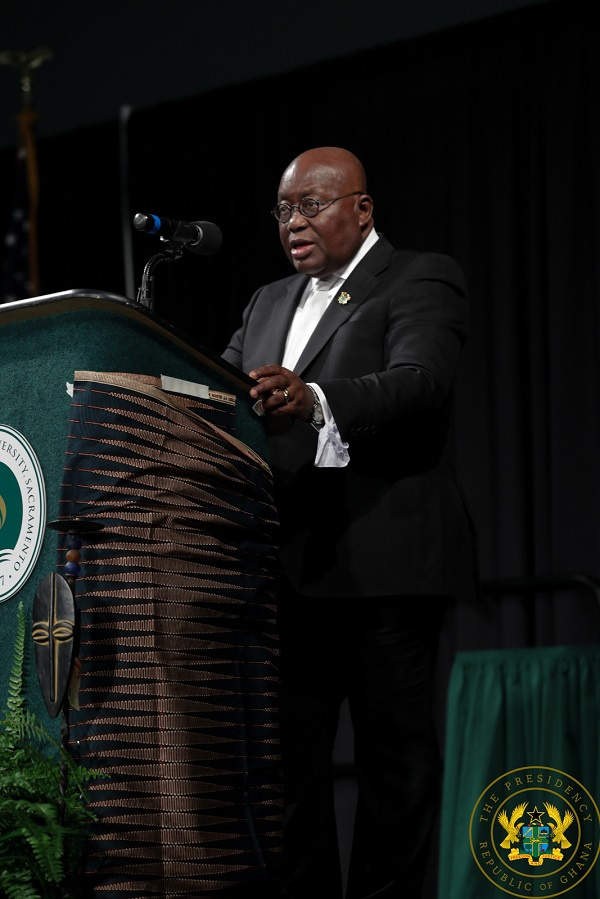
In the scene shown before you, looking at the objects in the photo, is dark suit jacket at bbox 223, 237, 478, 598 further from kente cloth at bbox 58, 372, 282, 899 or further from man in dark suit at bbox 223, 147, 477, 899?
kente cloth at bbox 58, 372, 282, 899

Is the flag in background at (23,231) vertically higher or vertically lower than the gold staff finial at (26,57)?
lower

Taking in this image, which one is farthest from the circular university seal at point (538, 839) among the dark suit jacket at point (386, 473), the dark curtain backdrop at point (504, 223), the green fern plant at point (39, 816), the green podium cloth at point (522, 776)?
the dark curtain backdrop at point (504, 223)

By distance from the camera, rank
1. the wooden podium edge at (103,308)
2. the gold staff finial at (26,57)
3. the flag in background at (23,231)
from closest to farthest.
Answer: the wooden podium edge at (103,308) → the gold staff finial at (26,57) → the flag in background at (23,231)

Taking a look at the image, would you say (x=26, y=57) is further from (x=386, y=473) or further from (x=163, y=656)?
(x=163, y=656)

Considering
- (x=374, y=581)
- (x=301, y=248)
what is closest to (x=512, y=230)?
(x=301, y=248)

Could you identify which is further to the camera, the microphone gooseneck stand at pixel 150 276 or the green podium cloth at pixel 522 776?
the green podium cloth at pixel 522 776

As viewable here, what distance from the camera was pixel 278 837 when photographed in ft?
5.17

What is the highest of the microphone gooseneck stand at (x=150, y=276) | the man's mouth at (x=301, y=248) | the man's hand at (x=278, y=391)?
the man's mouth at (x=301, y=248)

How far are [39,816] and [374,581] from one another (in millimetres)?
826

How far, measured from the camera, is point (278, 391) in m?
1.68

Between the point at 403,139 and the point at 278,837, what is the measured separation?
2992mm

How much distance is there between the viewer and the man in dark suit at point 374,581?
6.63 feet

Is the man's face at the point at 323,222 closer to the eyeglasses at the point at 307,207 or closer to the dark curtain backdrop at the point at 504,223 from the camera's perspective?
the eyeglasses at the point at 307,207

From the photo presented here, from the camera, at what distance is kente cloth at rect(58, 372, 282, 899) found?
1.40 meters
